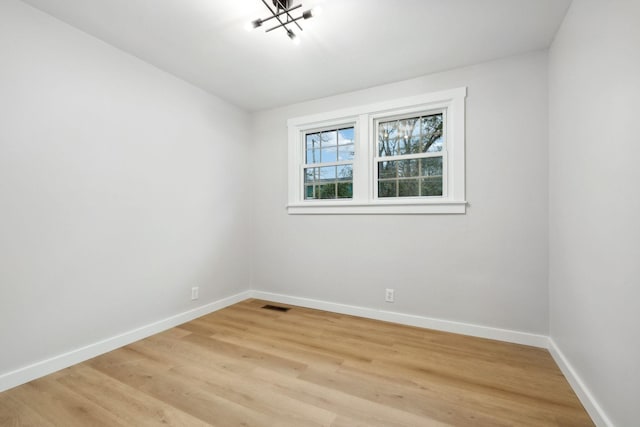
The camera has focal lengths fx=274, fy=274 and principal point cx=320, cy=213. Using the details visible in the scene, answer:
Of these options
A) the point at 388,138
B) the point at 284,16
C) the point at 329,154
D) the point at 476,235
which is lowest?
the point at 476,235

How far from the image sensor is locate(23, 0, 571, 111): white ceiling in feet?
6.27

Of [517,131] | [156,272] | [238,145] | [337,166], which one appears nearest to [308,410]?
[156,272]

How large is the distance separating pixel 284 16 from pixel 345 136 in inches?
62.0

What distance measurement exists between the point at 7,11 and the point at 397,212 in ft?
11.0

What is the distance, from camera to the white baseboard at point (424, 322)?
241 centimetres

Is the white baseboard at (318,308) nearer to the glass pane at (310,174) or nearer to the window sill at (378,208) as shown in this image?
the window sill at (378,208)

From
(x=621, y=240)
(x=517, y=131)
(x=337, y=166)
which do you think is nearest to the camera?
(x=621, y=240)

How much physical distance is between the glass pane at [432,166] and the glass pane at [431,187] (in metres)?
0.06

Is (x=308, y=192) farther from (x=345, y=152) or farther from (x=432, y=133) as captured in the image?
(x=432, y=133)

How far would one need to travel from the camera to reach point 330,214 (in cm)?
331

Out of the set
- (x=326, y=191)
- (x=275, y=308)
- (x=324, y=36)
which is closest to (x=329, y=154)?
(x=326, y=191)

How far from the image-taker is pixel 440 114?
287 centimetres

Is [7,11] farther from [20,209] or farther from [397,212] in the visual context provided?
[397,212]

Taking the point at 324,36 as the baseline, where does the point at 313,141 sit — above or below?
below
